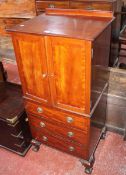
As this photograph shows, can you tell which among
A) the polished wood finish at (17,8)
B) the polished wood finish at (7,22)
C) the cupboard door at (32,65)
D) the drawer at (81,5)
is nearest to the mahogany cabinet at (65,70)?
the cupboard door at (32,65)

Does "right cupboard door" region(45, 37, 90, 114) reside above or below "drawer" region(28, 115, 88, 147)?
above

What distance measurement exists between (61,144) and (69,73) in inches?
32.8

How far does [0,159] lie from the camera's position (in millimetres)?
2062

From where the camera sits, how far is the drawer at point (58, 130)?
65.8 inches

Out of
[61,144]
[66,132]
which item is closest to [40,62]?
[66,132]

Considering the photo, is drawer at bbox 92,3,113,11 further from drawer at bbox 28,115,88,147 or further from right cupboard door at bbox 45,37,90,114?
drawer at bbox 28,115,88,147

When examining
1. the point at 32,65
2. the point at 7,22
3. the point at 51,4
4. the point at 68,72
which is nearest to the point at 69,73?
the point at 68,72

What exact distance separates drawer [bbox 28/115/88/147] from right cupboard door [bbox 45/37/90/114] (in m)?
0.25

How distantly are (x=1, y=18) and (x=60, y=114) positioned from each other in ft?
4.71

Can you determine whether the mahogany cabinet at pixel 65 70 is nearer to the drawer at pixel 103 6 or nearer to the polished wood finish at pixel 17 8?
the drawer at pixel 103 6

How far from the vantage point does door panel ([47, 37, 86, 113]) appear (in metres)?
1.23

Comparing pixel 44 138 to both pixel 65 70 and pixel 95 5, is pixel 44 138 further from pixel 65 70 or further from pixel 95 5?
pixel 95 5

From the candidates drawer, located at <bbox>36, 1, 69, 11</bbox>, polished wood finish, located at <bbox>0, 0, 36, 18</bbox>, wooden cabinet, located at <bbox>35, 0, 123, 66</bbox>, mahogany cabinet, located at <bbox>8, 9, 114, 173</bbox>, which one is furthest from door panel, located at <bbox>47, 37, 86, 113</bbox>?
polished wood finish, located at <bbox>0, 0, 36, 18</bbox>

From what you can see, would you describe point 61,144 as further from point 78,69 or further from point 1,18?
point 1,18
